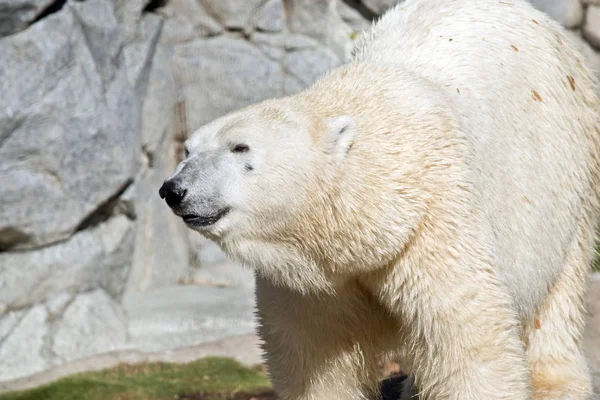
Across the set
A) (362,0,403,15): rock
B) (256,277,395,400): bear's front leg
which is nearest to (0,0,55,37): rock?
(362,0,403,15): rock

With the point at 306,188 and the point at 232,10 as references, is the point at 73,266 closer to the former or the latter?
the point at 232,10

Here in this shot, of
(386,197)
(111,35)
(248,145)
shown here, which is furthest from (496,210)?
(111,35)

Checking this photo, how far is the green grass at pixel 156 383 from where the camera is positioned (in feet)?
16.4

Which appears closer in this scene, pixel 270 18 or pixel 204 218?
pixel 204 218

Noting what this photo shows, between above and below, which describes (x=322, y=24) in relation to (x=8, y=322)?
above

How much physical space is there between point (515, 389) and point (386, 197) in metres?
0.70

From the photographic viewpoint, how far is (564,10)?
7.79m

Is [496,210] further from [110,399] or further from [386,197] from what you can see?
[110,399]

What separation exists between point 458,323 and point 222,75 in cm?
553

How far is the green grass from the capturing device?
499cm

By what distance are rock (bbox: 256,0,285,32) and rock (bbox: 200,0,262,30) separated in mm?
75

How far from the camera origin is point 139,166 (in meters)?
7.11

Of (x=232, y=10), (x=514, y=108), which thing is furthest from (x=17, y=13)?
(x=514, y=108)

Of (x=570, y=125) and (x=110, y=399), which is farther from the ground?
(x=570, y=125)
